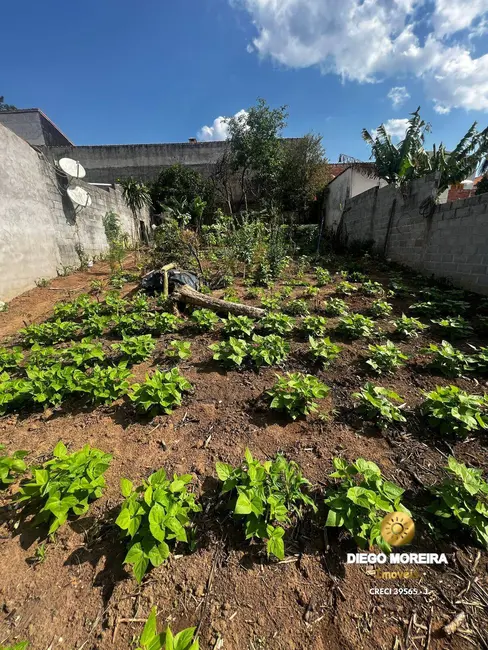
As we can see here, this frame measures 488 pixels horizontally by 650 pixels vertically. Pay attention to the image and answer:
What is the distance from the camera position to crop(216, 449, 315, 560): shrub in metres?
1.31

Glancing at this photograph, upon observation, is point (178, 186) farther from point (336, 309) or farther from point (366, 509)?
point (366, 509)

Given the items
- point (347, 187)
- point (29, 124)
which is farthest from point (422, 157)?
point (29, 124)

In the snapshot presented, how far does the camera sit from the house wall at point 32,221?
17.8 feet

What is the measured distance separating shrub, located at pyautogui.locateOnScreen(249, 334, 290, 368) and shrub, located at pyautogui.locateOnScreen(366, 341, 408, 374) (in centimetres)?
89

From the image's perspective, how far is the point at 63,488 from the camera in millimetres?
1465

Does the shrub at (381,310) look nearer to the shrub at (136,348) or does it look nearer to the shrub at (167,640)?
the shrub at (136,348)

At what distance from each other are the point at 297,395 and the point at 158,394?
1148 mm

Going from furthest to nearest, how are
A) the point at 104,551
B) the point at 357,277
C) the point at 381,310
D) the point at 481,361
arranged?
the point at 357,277 → the point at 381,310 → the point at 481,361 → the point at 104,551

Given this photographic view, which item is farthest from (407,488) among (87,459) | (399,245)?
(399,245)

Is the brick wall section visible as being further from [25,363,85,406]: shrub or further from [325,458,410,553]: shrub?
[25,363,85,406]: shrub

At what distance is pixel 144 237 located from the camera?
13406 millimetres

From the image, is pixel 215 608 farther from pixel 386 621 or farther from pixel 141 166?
pixel 141 166

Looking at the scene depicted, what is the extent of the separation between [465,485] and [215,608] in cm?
137

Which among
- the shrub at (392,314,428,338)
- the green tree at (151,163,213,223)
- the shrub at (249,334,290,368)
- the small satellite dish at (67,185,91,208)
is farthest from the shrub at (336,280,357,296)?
the green tree at (151,163,213,223)
